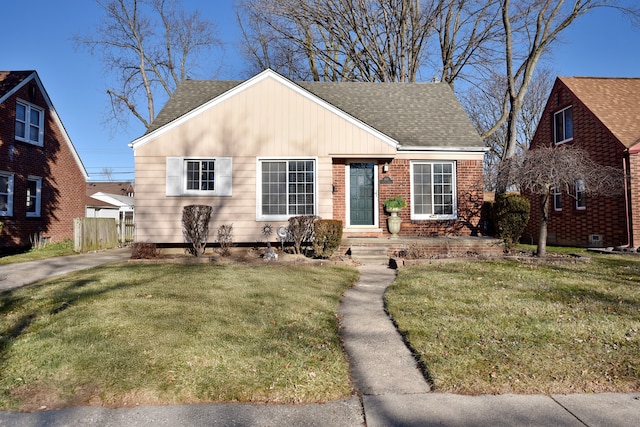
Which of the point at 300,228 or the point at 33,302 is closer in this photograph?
the point at 33,302

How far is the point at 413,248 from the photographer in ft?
34.3

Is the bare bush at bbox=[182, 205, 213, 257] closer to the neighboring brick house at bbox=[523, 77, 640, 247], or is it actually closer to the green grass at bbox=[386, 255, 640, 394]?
the green grass at bbox=[386, 255, 640, 394]

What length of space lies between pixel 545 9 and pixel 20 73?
77.1ft

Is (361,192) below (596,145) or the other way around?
below

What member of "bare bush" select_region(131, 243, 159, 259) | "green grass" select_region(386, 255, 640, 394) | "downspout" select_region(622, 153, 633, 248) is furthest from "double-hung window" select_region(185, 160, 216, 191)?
"downspout" select_region(622, 153, 633, 248)

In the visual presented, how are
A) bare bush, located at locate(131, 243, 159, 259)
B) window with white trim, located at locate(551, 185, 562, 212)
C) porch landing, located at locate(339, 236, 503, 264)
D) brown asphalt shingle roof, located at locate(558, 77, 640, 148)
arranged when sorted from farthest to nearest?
1. window with white trim, located at locate(551, 185, 562, 212)
2. brown asphalt shingle roof, located at locate(558, 77, 640, 148)
3. porch landing, located at locate(339, 236, 503, 264)
4. bare bush, located at locate(131, 243, 159, 259)

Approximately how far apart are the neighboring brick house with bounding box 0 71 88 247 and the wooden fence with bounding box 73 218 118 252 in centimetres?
328

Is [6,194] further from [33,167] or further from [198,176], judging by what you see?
[198,176]

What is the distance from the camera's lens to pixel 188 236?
10.8m

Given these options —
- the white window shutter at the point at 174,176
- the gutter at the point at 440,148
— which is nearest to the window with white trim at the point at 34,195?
the white window shutter at the point at 174,176

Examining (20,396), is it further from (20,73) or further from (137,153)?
(20,73)

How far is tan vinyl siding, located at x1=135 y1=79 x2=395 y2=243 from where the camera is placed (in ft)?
37.9

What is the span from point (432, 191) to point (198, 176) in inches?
297

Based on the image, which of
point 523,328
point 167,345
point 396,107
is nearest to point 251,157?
point 396,107
